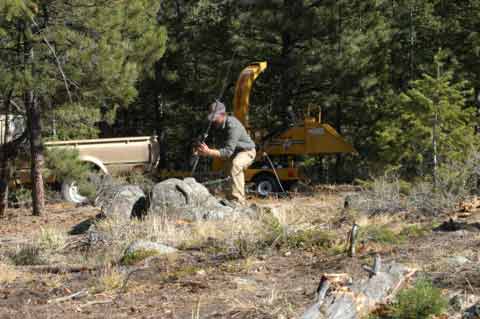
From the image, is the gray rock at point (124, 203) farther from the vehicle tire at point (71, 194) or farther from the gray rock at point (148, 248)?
the vehicle tire at point (71, 194)

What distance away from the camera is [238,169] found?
11.2 meters

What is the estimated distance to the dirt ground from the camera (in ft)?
19.9

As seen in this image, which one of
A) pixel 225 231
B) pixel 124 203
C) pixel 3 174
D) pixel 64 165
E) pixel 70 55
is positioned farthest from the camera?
pixel 3 174

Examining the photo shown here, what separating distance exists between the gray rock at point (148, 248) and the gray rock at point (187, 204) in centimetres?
192

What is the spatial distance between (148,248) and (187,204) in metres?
2.79

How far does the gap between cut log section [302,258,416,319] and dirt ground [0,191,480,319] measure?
285 mm

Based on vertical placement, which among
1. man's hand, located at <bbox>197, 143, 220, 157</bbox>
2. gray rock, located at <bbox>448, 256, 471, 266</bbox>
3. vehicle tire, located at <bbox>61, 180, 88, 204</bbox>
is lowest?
vehicle tire, located at <bbox>61, 180, 88, 204</bbox>

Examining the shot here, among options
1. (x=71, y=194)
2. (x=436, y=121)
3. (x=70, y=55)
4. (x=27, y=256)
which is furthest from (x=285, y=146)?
(x=27, y=256)

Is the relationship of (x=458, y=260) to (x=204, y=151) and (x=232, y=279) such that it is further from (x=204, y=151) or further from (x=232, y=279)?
(x=204, y=151)

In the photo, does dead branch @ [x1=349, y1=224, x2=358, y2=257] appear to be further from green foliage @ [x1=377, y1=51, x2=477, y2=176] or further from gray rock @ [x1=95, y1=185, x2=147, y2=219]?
green foliage @ [x1=377, y1=51, x2=477, y2=176]

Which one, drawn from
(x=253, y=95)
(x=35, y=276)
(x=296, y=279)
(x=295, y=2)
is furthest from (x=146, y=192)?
(x=253, y=95)

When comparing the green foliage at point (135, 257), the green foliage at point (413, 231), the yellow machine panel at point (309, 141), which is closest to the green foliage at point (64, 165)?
the yellow machine panel at point (309, 141)

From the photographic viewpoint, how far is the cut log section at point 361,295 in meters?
5.22

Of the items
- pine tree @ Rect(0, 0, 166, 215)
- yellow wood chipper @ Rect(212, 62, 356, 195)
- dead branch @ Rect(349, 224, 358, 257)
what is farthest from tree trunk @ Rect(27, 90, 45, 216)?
dead branch @ Rect(349, 224, 358, 257)
